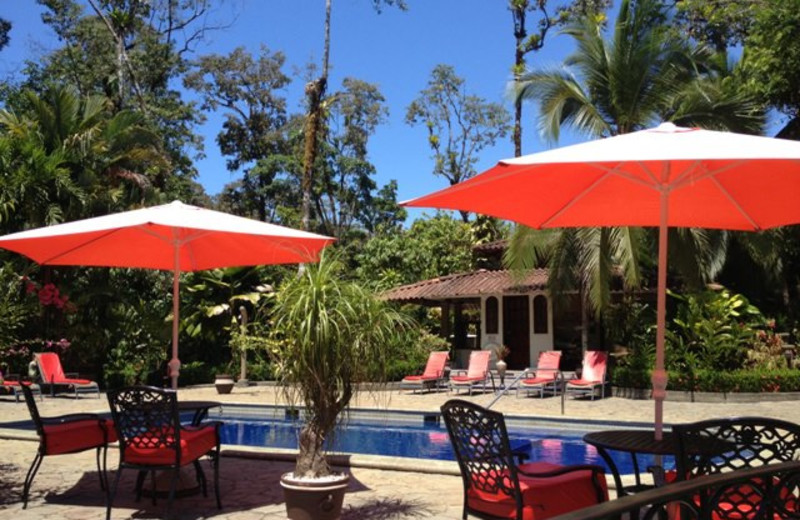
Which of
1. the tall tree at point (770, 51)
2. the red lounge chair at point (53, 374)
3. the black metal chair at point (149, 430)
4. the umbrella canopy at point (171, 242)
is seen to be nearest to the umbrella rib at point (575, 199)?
the umbrella canopy at point (171, 242)

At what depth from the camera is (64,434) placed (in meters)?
6.22

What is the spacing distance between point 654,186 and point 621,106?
1299cm

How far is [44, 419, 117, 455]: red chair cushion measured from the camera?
6152mm

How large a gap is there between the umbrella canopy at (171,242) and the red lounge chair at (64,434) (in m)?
0.73

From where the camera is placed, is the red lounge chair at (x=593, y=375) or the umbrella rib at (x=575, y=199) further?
the red lounge chair at (x=593, y=375)

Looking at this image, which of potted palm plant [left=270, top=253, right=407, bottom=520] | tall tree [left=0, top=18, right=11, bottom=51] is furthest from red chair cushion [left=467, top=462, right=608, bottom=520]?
tall tree [left=0, top=18, right=11, bottom=51]

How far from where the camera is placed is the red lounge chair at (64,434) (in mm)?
6039

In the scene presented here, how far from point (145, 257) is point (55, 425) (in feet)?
6.82

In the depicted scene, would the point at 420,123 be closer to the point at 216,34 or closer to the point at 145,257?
the point at 216,34

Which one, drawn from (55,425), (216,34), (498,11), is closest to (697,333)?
(55,425)

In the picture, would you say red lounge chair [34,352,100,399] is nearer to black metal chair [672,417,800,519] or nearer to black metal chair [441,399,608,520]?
black metal chair [441,399,608,520]

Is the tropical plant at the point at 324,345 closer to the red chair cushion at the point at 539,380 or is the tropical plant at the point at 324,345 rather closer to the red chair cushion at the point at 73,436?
the red chair cushion at the point at 73,436

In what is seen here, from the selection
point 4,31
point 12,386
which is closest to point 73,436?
point 12,386

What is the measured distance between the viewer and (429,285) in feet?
77.2
